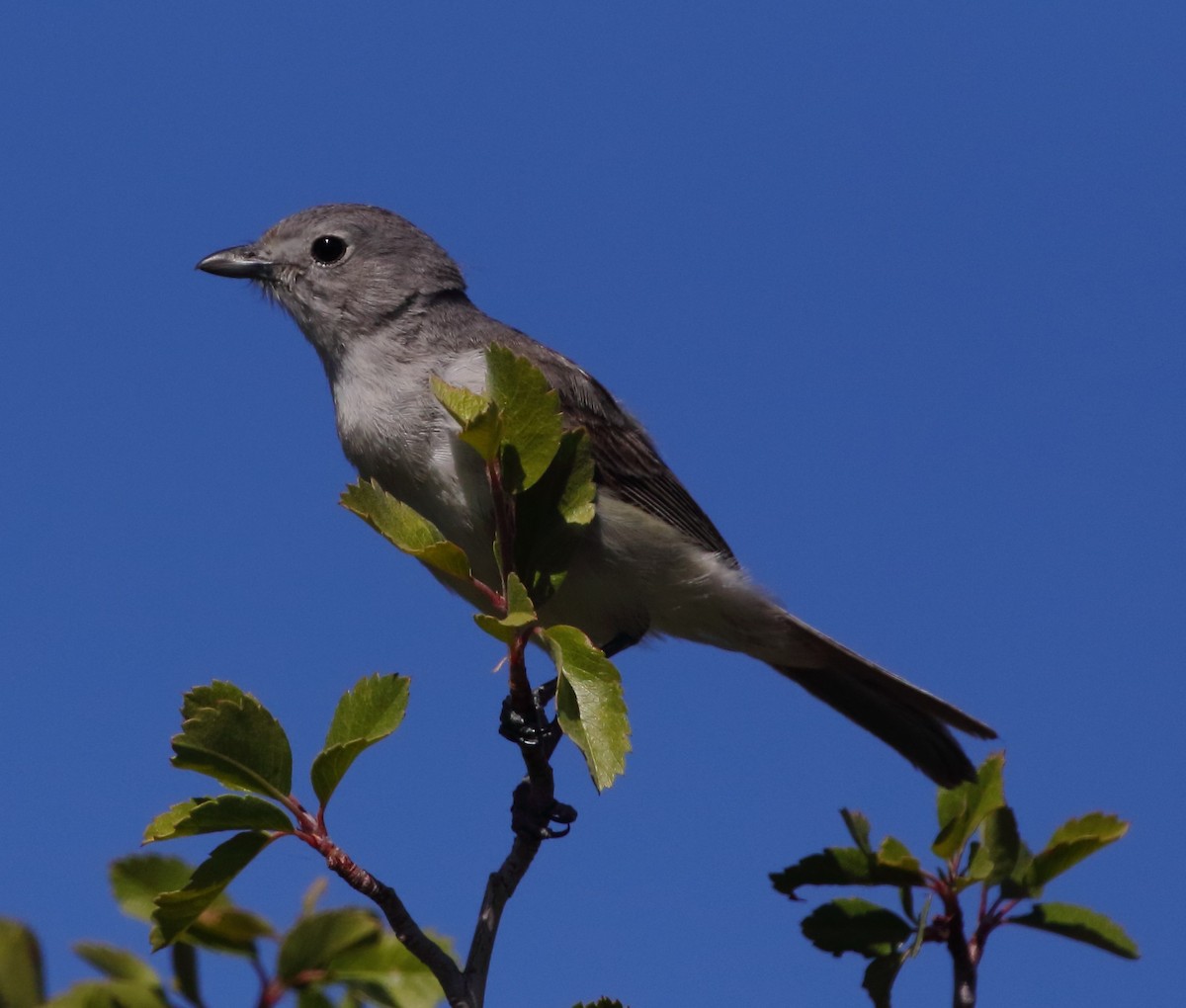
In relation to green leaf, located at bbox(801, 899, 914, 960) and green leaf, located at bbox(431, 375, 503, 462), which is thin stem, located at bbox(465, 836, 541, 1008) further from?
green leaf, located at bbox(431, 375, 503, 462)

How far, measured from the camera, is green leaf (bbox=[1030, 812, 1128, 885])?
2.56 meters

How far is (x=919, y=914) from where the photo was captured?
259 centimetres

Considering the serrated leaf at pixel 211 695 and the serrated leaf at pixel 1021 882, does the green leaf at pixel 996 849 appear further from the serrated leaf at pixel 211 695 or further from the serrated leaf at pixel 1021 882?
the serrated leaf at pixel 211 695

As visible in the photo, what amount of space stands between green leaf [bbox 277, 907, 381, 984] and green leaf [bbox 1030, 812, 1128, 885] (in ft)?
4.21

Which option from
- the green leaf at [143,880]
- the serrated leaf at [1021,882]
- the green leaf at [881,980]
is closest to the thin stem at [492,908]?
the green leaf at [143,880]

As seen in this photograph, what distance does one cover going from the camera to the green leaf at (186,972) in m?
2.35

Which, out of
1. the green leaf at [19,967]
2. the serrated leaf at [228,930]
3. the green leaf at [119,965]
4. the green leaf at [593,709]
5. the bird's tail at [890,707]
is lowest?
the green leaf at [19,967]

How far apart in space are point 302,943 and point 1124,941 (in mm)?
1600

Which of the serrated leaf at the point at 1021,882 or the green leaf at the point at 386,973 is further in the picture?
the serrated leaf at the point at 1021,882

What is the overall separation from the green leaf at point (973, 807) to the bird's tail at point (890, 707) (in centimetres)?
289

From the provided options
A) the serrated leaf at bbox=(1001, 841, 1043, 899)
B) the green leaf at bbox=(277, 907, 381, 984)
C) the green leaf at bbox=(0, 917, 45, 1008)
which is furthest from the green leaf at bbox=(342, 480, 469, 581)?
the serrated leaf at bbox=(1001, 841, 1043, 899)

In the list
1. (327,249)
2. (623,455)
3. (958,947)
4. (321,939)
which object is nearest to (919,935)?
(958,947)

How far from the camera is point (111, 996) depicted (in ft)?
7.30

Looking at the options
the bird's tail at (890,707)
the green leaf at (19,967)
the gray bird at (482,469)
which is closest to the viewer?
the green leaf at (19,967)
